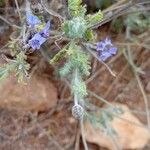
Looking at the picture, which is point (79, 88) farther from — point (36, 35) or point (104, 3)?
point (104, 3)

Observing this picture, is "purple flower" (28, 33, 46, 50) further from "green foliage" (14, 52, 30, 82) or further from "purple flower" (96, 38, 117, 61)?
"purple flower" (96, 38, 117, 61)

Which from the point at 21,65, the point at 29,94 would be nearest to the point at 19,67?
the point at 21,65

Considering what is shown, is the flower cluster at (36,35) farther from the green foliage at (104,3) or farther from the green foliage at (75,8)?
the green foliage at (104,3)

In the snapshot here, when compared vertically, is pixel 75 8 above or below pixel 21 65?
above

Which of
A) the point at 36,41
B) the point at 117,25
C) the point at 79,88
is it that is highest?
the point at 117,25

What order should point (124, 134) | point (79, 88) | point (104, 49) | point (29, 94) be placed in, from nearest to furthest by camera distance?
point (79, 88) → point (104, 49) → point (29, 94) → point (124, 134)

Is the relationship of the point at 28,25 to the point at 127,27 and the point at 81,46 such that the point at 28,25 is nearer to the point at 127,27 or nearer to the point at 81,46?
the point at 81,46
